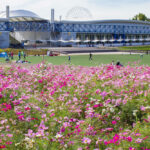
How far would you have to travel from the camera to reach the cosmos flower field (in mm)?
5984

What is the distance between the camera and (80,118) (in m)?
8.75

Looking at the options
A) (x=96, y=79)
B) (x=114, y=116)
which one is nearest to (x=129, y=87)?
(x=96, y=79)

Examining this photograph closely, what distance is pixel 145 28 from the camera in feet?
376

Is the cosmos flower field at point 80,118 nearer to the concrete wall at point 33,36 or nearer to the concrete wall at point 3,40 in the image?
the concrete wall at point 3,40

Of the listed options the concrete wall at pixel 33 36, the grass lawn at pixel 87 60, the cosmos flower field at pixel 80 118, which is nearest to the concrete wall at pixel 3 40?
the concrete wall at pixel 33 36

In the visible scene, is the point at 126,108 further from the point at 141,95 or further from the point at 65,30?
the point at 65,30

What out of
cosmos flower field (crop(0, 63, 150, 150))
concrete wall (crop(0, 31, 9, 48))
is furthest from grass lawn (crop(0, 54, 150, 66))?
concrete wall (crop(0, 31, 9, 48))

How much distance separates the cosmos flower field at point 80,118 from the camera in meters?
5.98

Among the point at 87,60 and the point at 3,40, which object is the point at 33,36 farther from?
the point at 87,60

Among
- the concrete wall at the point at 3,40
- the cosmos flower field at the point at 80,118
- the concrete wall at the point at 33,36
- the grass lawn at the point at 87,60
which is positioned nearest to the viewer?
the cosmos flower field at the point at 80,118

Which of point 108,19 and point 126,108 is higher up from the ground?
point 108,19

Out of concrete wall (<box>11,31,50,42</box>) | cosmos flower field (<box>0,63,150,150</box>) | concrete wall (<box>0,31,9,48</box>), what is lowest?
cosmos flower field (<box>0,63,150,150</box>)

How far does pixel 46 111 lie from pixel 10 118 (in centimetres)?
122

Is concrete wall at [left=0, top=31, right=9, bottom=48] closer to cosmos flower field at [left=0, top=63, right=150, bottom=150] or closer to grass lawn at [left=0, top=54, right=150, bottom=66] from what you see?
grass lawn at [left=0, top=54, right=150, bottom=66]
